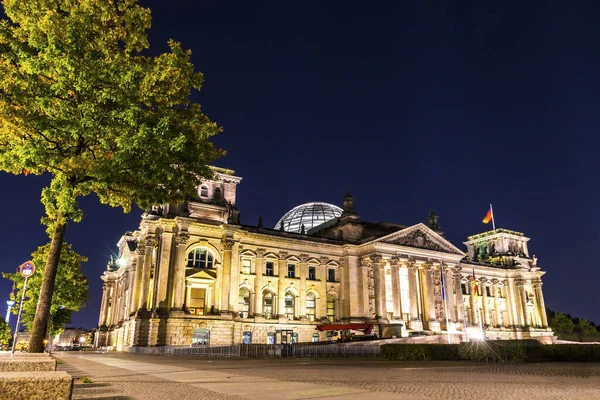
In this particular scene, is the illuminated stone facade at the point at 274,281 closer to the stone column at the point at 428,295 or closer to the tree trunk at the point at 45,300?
the stone column at the point at 428,295

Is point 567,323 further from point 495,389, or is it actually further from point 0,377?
point 0,377

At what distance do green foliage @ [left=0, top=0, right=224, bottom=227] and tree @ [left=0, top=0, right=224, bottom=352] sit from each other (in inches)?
1.4

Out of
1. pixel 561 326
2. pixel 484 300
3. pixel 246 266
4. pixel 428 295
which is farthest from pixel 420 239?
pixel 561 326

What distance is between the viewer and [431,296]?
7106 centimetres

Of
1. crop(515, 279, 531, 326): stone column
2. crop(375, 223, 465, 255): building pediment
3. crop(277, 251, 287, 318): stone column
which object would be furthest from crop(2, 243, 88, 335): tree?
crop(515, 279, 531, 326): stone column

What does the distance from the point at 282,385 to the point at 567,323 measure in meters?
122

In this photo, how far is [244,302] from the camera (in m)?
61.0

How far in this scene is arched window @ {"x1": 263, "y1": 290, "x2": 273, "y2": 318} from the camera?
62150mm

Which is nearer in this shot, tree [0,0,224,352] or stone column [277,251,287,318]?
tree [0,0,224,352]

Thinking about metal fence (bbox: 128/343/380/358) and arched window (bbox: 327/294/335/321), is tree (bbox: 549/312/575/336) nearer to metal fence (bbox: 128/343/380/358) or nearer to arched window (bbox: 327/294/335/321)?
arched window (bbox: 327/294/335/321)

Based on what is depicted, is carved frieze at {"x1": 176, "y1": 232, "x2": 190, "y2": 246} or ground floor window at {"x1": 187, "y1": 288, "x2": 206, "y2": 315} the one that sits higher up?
carved frieze at {"x1": 176, "y1": 232, "x2": 190, "y2": 246}

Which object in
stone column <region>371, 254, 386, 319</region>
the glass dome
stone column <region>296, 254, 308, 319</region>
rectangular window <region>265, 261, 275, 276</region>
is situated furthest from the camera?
the glass dome

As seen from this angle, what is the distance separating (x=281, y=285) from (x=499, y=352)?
37661 millimetres

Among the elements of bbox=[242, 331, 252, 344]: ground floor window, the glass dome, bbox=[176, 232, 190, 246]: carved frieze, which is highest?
the glass dome
